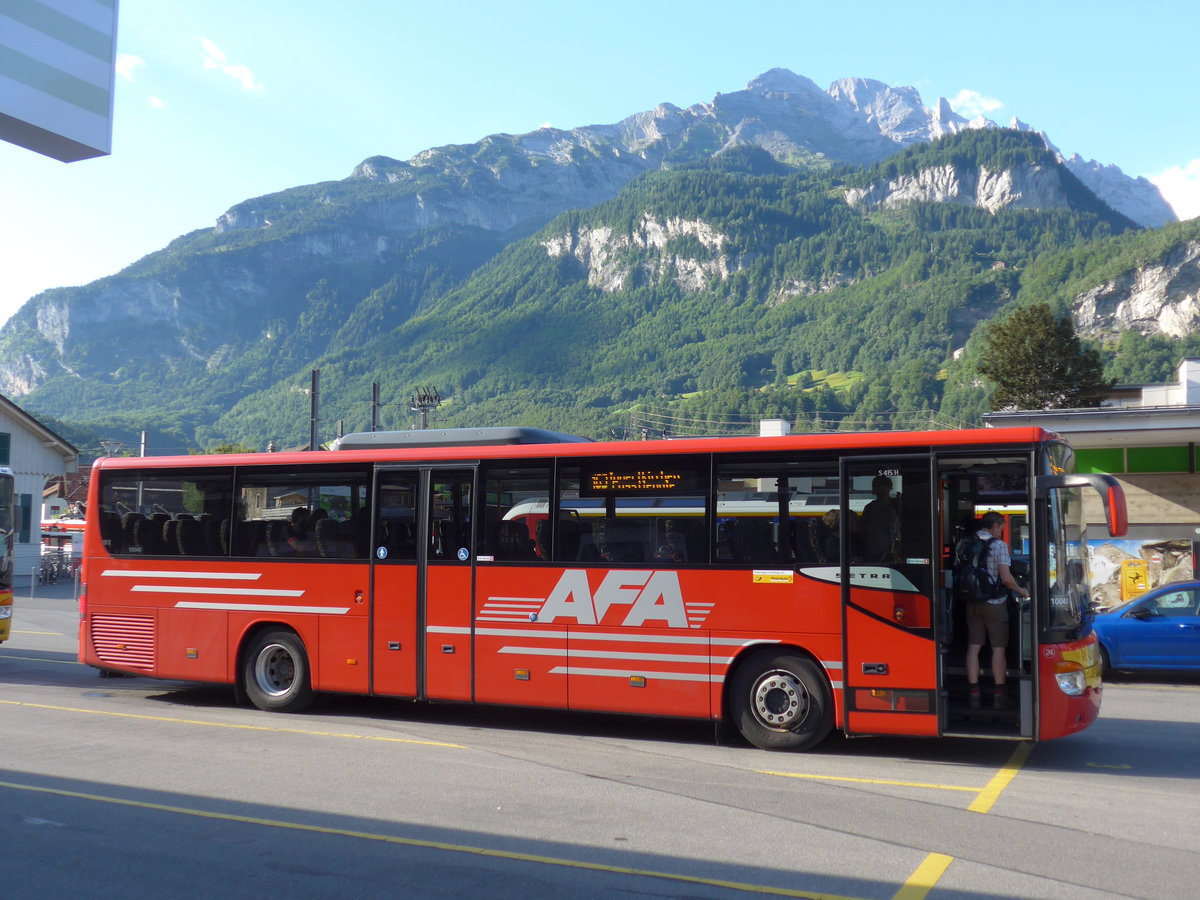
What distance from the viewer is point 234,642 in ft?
40.5

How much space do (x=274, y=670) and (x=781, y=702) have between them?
233 inches

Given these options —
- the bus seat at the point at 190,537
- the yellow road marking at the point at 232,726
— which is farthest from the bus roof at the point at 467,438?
the yellow road marking at the point at 232,726

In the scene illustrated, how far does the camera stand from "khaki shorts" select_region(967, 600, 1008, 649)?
9.08 meters

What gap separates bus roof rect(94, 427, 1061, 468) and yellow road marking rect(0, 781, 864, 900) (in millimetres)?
4393

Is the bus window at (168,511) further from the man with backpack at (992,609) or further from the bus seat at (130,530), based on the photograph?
the man with backpack at (992,609)

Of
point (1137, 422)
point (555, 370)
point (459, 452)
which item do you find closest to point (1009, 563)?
point (459, 452)

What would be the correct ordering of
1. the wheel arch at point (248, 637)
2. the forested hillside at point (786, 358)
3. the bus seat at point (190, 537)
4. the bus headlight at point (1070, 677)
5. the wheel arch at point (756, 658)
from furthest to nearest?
the forested hillside at point (786, 358)
the bus seat at point (190, 537)
the wheel arch at point (248, 637)
the wheel arch at point (756, 658)
the bus headlight at point (1070, 677)

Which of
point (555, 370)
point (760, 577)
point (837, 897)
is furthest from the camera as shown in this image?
point (555, 370)

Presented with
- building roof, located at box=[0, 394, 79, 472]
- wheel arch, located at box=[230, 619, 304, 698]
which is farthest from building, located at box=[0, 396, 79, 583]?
wheel arch, located at box=[230, 619, 304, 698]

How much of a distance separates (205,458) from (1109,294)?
146 meters

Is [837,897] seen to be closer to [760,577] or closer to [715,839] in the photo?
[715,839]

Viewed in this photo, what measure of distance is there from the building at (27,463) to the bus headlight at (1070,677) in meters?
41.5

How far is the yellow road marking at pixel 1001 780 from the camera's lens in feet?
25.7

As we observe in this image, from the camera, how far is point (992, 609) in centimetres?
912
